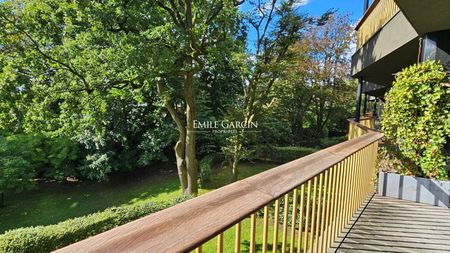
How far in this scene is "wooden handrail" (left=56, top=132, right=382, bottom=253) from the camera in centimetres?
56

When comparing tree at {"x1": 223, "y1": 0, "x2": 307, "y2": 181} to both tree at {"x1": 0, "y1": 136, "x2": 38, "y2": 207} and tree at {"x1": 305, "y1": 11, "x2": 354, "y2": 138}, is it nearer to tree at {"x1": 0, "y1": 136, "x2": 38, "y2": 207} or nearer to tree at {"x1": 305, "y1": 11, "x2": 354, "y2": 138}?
tree at {"x1": 305, "y1": 11, "x2": 354, "y2": 138}

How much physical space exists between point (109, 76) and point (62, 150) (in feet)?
21.2

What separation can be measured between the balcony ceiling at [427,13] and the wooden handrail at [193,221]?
9.61ft

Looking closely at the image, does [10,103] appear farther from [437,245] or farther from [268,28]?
[437,245]

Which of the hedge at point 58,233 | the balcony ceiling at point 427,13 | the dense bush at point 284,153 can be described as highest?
the balcony ceiling at point 427,13

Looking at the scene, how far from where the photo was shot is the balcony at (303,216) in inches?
24.4

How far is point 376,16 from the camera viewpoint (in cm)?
579

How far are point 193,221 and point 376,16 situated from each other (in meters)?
7.01

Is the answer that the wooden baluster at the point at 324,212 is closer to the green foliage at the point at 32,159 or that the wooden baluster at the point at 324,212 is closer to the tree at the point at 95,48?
the tree at the point at 95,48

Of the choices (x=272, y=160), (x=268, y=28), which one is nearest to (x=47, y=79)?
(x=268, y=28)

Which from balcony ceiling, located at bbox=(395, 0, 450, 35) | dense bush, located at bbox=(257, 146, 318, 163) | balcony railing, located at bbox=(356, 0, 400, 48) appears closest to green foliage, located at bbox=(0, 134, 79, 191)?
dense bush, located at bbox=(257, 146, 318, 163)

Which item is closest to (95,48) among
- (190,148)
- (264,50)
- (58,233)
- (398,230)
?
(190,148)

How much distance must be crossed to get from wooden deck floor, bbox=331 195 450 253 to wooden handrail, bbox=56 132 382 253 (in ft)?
4.89

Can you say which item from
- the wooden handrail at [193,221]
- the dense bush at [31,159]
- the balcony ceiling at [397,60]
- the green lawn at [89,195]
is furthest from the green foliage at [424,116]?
the dense bush at [31,159]
